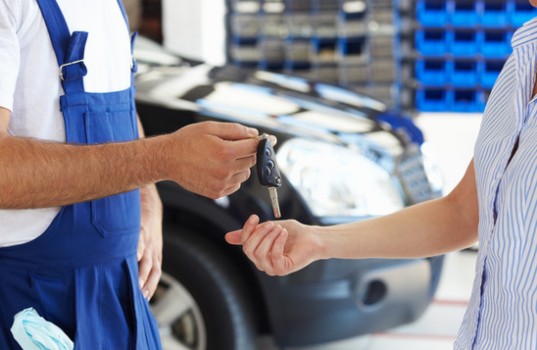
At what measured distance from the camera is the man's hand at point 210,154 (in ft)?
4.74

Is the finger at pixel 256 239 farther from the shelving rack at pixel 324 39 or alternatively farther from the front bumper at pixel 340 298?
the shelving rack at pixel 324 39

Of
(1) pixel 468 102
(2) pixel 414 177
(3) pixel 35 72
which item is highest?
(3) pixel 35 72

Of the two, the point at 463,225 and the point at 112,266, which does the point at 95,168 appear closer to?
the point at 112,266

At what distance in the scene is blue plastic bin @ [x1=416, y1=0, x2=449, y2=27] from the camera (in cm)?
862

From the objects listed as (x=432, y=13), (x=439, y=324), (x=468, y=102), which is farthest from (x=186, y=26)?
(x=439, y=324)

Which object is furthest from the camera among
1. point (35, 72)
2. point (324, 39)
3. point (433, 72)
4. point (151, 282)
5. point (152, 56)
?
point (433, 72)

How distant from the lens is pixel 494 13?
859cm

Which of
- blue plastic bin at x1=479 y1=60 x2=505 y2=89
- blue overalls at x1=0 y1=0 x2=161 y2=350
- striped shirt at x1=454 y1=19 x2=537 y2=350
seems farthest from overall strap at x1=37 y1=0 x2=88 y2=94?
blue plastic bin at x1=479 y1=60 x2=505 y2=89

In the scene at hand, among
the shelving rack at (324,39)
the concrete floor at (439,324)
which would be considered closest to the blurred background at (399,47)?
the shelving rack at (324,39)

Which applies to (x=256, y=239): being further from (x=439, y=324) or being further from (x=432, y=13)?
(x=432, y=13)

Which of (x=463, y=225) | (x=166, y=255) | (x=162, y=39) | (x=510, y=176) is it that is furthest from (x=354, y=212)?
(x=162, y=39)

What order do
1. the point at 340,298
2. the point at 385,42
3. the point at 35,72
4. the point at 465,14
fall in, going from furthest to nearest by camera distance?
the point at 465,14 < the point at 385,42 < the point at 340,298 < the point at 35,72

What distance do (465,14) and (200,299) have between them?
6.12m

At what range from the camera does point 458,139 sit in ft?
27.9
